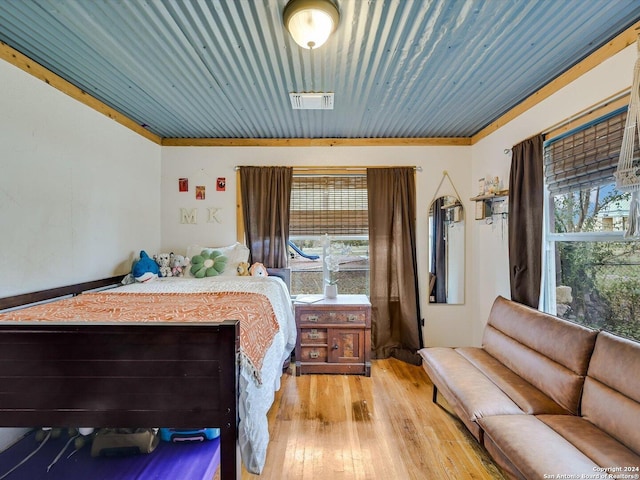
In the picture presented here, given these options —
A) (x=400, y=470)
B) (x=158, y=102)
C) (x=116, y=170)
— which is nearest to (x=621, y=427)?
(x=400, y=470)

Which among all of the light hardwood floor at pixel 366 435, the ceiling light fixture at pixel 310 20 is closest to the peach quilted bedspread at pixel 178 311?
the light hardwood floor at pixel 366 435

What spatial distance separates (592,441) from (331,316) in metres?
1.95

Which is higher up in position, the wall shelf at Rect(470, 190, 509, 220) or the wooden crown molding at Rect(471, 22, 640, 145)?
the wooden crown molding at Rect(471, 22, 640, 145)

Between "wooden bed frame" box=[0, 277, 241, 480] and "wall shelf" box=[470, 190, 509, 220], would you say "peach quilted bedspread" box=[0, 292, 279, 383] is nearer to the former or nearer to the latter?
"wooden bed frame" box=[0, 277, 241, 480]

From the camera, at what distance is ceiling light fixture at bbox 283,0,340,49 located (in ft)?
4.52

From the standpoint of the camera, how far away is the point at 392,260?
11.1 ft

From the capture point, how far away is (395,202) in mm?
3350

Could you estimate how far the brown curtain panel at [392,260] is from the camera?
328 cm

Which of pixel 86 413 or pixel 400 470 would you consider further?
pixel 400 470

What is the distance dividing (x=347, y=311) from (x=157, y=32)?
2.57 meters

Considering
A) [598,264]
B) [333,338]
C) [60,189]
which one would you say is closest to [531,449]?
[598,264]

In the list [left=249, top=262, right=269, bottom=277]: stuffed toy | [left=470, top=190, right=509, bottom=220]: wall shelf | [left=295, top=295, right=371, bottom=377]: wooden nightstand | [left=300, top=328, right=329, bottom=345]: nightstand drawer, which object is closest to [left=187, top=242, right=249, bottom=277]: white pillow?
[left=249, top=262, right=269, bottom=277]: stuffed toy

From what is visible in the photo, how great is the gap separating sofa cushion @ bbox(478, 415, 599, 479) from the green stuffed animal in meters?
2.51

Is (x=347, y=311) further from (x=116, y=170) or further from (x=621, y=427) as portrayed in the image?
(x=116, y=170)
